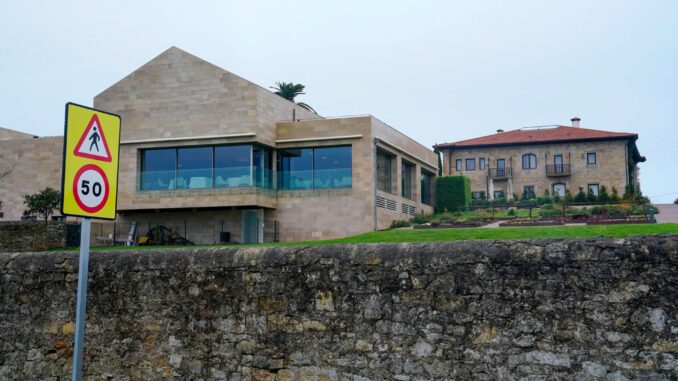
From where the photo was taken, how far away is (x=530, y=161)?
6369 centimetres

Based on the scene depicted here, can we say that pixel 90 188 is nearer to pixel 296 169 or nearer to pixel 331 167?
pixel 331 167

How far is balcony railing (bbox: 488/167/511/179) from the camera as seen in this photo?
210 feet

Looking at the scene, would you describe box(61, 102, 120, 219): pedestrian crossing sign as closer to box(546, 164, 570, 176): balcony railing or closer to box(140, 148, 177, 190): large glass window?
box(140, 148, 177, 190): large glass window

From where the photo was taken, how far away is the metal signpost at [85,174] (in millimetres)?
6016

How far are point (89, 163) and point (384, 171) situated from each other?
100 ft

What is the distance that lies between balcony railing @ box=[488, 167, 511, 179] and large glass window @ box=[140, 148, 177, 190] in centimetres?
3717

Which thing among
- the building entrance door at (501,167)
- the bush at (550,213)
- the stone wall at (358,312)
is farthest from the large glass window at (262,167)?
the building entrance door at (501,167)

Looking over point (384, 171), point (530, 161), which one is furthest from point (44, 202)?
point (530, 161)

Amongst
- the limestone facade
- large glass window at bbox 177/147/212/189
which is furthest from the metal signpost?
the limestone facade

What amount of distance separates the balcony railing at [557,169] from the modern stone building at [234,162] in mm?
30732

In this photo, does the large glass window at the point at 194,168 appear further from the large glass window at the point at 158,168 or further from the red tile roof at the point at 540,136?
the red tile roof at the point at 540,136

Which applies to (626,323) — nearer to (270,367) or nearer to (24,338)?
(270,367)

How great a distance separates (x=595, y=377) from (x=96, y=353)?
5.90 metres

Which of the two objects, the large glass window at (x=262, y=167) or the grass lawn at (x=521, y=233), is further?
the large glass window at (x=262, y=167)
